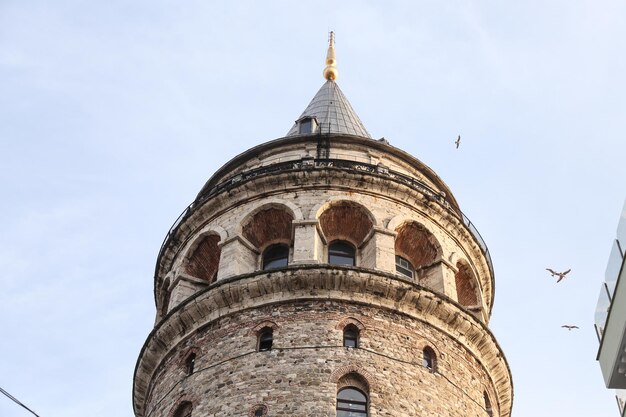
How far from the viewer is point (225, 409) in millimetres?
20656

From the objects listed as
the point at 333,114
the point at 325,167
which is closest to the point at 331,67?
the point at 333,114

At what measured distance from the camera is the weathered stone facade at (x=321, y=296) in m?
21.2

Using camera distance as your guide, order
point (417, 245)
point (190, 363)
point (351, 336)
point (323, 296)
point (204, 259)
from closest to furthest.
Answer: point (351, 336), point (323, 296), point (190, 363), point (417, 245), point (204, 259)

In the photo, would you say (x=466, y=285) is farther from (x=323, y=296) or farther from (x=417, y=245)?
(x=323, y=296)

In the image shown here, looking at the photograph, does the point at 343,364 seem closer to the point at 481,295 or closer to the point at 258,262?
the point at 258,262

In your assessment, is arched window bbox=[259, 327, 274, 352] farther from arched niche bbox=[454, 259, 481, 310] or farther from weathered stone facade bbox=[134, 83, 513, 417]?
arched niche bbox=[454, 259, 481, 310]

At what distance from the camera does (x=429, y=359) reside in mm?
22609

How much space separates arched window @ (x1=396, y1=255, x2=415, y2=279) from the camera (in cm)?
2580

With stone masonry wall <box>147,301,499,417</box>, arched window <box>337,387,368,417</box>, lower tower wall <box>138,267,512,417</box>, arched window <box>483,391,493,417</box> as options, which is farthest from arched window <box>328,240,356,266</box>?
arched window <box>337,387,368,417</box>

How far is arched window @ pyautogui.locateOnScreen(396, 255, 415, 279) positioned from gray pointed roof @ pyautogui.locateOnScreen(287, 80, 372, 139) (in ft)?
16.2

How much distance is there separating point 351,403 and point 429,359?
2.71 metres

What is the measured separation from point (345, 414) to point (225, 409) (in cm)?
245

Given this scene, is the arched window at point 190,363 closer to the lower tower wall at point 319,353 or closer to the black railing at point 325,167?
the lower tower wall at point 319,353

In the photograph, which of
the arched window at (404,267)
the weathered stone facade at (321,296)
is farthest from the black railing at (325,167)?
the arched window at (404,267)
